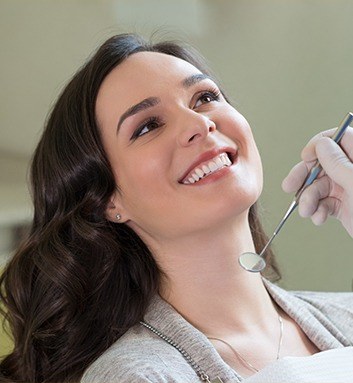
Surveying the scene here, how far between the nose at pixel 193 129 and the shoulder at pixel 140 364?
1.20ft

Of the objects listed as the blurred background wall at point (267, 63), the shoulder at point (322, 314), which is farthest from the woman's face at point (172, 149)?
the blurred background wall at point (267, 63)

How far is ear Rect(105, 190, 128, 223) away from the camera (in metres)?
1.44

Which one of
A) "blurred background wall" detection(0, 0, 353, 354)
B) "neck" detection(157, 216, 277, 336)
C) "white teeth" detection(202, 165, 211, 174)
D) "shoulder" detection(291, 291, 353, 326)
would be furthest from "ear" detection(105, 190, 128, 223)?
"blurred background wall" detection(0, 0, 353, 354)

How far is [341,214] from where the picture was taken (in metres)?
1.48

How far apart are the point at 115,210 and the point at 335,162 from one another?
0.44 metres

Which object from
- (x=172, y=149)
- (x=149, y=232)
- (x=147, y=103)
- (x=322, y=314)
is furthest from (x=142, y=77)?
(x=322, y=314)

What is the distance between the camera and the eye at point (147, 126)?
139cm

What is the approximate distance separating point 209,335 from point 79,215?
1.16 ft

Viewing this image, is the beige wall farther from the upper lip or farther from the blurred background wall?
the upper lip

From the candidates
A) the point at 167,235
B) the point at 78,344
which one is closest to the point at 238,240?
the point at 167,235

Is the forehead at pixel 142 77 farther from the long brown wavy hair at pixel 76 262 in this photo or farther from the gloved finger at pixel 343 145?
the gloved finger at pixel 343 145

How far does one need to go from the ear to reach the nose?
205mm

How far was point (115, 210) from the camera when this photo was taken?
1452mm

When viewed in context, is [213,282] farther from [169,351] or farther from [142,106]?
[142,106]
